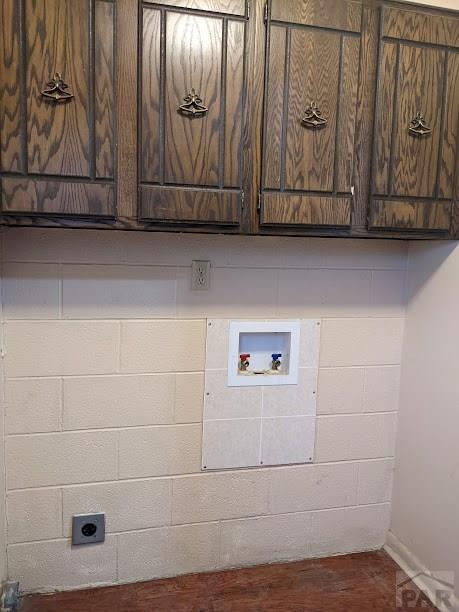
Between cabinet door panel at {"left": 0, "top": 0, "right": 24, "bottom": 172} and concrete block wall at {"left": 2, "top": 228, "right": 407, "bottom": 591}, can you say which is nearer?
cabinet door panel at {"left": 0, "top": 0, "right": 24, "bottom": 172}

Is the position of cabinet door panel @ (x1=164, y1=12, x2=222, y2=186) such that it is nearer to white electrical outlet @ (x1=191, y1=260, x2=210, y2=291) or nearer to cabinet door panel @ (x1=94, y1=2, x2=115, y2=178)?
cabinet door panel @ (x1=94, y1=2, x2=115, y2=178)

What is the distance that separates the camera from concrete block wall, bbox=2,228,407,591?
1.76m

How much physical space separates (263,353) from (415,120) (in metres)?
1.02

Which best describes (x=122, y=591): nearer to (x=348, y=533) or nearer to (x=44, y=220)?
(x=348, y=533)

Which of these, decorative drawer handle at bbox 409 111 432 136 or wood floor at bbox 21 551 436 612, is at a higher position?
decorative drawer handle at bbox 409 111 432 136

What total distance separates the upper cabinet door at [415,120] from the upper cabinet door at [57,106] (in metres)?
0.88

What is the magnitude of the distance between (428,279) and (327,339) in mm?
472

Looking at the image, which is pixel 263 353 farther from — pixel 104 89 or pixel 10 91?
pixel 10 91

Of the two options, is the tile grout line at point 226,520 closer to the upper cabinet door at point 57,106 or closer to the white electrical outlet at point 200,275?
the white electrical outlet at point 200,275

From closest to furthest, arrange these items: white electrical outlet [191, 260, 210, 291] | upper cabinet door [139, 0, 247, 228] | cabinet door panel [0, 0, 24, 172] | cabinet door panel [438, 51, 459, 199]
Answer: cabinet door panel [0, 0, 24, 172]
upper cabinet door [139, 0, 247, 228]
cabinet door panel [438, 51, 459, 199]
white electrical outlet [191, 260, 210, 291]

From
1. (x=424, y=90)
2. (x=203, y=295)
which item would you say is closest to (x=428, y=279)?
(x=424, y=90)

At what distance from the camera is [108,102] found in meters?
1.40

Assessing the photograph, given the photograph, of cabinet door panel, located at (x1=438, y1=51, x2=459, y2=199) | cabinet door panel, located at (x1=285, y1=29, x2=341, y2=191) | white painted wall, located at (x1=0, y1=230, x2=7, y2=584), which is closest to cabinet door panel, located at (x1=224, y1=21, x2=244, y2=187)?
cabinet door panel, located at (x1=285, y1=29, x2=341, y2=191)

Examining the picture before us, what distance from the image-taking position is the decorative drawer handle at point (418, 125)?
1.64 metres
